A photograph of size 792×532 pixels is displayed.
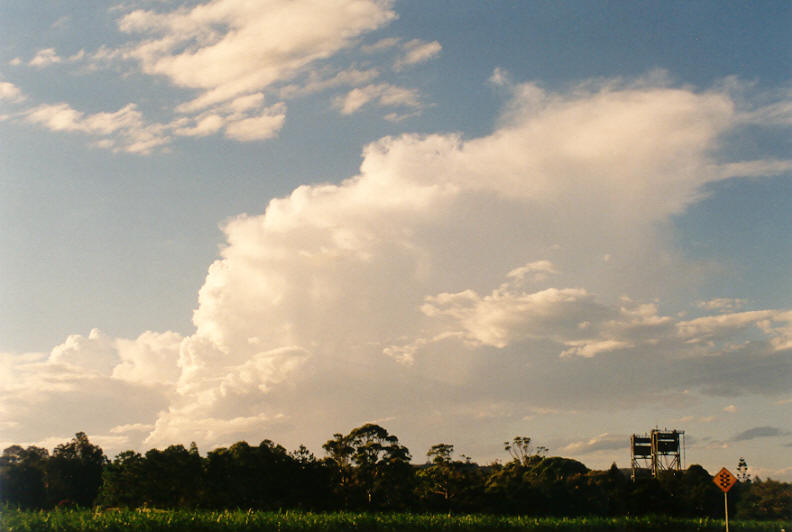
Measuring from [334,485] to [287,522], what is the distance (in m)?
27.4

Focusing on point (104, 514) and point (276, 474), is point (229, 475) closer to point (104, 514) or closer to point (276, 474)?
point (276, 474)

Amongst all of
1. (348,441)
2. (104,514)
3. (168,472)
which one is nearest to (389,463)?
(348,441)

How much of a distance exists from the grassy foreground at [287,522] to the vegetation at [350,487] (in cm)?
29

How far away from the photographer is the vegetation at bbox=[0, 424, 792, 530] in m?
56.4

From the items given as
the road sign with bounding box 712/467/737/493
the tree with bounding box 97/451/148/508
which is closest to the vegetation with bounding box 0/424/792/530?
the tree with bounding box 97/451/148/508

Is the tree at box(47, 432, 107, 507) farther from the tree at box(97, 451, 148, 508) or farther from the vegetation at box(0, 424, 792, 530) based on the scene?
the tree at box(97, 451, 148, 508)

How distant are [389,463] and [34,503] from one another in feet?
97.8

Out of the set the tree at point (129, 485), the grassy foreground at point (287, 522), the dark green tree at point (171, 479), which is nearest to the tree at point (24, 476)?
the tree at point (129, 485)

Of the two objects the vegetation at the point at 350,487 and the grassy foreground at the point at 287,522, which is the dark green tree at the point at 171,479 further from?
the grassy foreground at the point at 287,522

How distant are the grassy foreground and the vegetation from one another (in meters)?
0.29

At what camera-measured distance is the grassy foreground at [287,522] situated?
92.9 feet

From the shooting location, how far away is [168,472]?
5647 centimetres

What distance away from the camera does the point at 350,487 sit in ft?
207

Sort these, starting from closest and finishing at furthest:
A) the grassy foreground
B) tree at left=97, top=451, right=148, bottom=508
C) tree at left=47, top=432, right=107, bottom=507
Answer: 1. the grassy foreground
2. tree at left=97, top=451, right=148, bottom=508
3. tree at left=47, top=432, right=107, bottom=507
